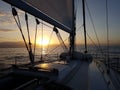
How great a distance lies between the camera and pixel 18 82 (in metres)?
4.36

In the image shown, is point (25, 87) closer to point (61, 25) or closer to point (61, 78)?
point (61, 78)

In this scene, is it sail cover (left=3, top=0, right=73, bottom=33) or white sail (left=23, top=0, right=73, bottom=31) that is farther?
white sail (left=23, top=0, right=73, bottom=31)

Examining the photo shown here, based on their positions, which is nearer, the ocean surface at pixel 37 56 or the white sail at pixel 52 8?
the white sail at pixel 52 8

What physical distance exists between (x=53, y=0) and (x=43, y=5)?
58cm

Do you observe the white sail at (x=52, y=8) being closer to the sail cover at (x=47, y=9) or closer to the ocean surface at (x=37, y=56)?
the sail cover at (x=47, y=9)

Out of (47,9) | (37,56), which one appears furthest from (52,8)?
(37,56)

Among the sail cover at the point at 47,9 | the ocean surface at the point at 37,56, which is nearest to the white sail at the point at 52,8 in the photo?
the sail cover at the point at 47,9

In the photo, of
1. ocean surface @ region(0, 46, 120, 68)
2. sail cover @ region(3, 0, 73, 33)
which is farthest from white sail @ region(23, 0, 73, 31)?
ocean surface @ region(0, 46, 120, 68)

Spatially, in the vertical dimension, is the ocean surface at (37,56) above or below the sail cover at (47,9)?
below

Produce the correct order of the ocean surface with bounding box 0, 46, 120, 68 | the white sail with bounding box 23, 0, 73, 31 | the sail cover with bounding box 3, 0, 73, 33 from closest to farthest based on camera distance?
the sail cover with bounding box 3, 0, 73, 33
the white sail with bounding box 23, 0, 73, 31
the ocean surface with bounding box 0, 46, 120, 68

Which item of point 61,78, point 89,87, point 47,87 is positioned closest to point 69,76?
A: point 61,78

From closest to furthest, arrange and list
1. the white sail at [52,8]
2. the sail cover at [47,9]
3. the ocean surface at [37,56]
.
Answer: the sail cover at [47,9] < the white sail at [52,8] < the ocean surface at [37,56]

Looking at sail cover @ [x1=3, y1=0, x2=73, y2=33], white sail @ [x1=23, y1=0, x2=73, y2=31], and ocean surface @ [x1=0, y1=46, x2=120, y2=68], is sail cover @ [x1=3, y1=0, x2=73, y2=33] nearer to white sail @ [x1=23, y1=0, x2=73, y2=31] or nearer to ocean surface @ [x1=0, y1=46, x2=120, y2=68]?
white sail @ [x1=23, y1=0, x2=73, y2=31]

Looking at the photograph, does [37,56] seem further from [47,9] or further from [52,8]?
[47,9]
